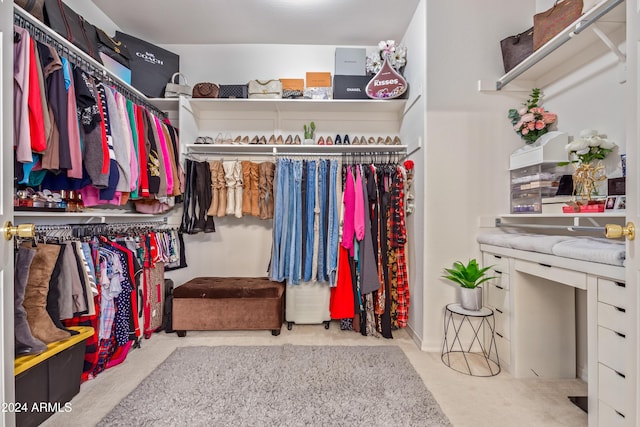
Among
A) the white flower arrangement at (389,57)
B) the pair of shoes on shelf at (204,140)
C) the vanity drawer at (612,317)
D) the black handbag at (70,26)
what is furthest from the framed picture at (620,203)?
the black handbag at (70,26)

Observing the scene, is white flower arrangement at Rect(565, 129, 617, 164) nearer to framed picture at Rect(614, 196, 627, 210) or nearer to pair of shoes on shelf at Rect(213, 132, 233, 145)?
framed picture at Rect(614, 196, 627, 210)

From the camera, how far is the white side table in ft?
6.86

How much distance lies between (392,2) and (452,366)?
2704 millimetres

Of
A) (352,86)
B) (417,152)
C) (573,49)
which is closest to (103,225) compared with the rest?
(352,86)

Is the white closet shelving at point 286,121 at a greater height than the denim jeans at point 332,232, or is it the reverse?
the white closet shelving at point 286,121

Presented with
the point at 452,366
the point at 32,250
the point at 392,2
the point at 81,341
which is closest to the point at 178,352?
the point at 81,341

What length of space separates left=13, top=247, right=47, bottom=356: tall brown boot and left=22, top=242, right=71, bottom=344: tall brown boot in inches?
4.1

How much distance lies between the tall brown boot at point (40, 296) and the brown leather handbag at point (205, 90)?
1791 mm

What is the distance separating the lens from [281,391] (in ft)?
5.92

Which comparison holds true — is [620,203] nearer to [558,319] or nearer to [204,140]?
[558,319]

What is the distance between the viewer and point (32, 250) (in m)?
1.50

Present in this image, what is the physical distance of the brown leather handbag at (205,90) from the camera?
2912mm

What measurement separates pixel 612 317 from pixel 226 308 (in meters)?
2.36

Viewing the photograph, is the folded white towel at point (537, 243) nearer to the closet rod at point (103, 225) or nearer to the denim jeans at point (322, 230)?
the denim jeans at point (322, 230)
